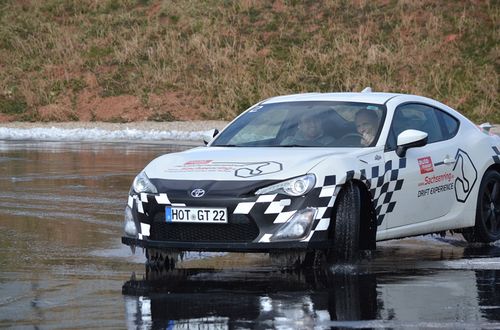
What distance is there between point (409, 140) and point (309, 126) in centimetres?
87

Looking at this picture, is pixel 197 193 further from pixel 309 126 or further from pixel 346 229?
pixel 309 126

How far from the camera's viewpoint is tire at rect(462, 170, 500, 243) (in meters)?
11.5

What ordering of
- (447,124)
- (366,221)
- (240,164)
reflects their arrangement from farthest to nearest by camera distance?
1. (447,124)
2. (366,221)
3. (240,164)

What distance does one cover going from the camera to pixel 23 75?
1626 inches

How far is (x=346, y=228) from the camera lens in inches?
372

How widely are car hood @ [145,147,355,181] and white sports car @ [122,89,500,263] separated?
0.04 ft

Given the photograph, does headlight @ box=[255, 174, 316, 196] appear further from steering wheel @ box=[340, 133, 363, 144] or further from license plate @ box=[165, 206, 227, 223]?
steering wheel @ box=[340, 133, 363, 144]

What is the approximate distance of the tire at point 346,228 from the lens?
9430mm

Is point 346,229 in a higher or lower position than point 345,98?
lower

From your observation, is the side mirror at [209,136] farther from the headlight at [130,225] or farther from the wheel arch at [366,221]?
the wheel arch at [366,221]

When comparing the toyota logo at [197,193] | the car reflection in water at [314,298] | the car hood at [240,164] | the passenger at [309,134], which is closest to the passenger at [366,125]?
the passenger at [309,134]

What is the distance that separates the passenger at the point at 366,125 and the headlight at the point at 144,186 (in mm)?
1784

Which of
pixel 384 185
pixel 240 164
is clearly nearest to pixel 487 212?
pixel 384 185

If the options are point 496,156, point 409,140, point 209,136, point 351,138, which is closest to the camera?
point 409,140
